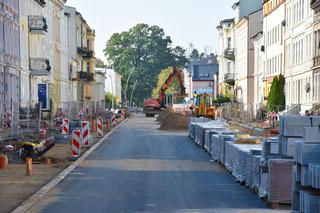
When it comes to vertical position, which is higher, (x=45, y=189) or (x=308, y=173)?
(x=308, y=173)

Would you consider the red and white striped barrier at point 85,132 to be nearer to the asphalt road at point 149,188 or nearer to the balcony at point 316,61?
the asphalt road at point 149,188

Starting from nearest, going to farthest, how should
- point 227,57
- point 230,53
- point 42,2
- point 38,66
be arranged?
point 38,66 → point 42,2 → point 230,53 → point 227,57

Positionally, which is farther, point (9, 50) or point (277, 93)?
point (277, 93)

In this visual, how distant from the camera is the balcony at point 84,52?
103600mm

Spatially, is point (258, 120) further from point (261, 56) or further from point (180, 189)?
point (180, 189)

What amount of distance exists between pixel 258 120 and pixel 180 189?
40.8 metres

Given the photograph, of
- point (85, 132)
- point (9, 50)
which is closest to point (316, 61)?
point (9, 50)

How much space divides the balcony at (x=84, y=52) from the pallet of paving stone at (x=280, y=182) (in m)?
89.3

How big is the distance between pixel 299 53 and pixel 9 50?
2228cm

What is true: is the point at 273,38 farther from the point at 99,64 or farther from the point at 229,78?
the point at 99,64

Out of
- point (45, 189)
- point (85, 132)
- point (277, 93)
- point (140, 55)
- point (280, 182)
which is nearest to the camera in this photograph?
point (280, 182)

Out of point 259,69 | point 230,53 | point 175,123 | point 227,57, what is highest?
point 230,53

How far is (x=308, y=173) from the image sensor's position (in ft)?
34.8

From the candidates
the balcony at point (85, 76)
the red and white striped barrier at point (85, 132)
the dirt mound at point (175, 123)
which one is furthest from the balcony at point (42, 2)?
the balcony at point (85, 76)
